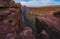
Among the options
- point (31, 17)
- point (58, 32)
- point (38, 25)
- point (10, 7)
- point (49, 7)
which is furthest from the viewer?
point (49, 7)

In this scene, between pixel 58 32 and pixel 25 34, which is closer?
pixel 25 34

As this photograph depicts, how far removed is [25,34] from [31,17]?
988mm

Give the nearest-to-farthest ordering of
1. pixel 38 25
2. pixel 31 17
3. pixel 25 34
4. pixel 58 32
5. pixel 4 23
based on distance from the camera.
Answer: pixel 4 23, pixel 25 34, pixel 58 32, pixel 38 25, pixel 31 17

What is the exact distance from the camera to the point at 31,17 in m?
3.62

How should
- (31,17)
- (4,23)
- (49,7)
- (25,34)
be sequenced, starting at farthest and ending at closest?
1. (49,7)
2. (31,17)
3. (25,34)
4. (4,23)

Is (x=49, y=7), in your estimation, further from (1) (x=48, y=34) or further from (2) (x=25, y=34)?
(2) (x=25, y=34)

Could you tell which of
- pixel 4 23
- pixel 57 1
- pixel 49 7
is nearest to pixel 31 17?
pixel 49 7

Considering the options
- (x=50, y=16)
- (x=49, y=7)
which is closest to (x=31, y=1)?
(x=49, y=7)

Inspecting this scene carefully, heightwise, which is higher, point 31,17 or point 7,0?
point 7,0

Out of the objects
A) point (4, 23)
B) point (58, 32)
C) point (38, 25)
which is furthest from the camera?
point (38, 25)

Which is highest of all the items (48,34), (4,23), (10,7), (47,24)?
(10,7)

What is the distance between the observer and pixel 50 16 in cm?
348

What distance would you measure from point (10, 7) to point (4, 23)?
0.60m

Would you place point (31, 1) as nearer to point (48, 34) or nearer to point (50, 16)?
point (50, 16)
